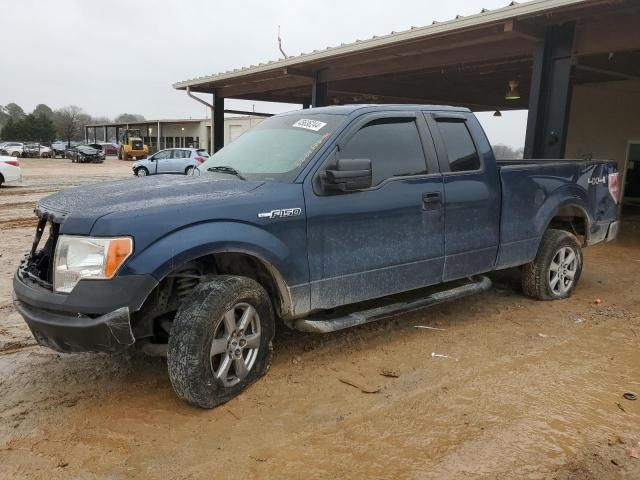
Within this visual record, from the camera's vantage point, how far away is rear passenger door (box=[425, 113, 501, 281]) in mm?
4602

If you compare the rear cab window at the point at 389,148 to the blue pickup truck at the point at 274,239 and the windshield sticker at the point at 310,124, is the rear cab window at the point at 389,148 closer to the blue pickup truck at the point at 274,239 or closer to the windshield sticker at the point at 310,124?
the blue pickup truck at the point at 274,239

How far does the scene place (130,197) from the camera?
342 cm

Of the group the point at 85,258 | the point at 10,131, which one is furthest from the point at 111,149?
the point at 85,258

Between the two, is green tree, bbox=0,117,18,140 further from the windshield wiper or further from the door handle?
the door handle

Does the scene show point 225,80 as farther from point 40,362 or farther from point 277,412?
point 277,412

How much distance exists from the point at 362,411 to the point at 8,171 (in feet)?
65.2

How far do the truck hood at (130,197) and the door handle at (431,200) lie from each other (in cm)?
142

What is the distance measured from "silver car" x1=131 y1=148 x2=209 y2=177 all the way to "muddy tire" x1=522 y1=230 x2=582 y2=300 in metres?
23.1

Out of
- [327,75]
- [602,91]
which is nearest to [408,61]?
[327,75]

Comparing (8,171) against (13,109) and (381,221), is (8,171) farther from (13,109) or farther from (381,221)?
(13,109)

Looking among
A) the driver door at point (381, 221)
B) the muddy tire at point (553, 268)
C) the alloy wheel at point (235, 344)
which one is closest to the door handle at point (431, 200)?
the driver door at point (381, 221)

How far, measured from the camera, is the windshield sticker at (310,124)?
4.14 metres

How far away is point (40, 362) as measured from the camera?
4.13 meters

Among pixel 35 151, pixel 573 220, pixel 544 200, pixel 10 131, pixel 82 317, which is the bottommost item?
pixel 35 151
